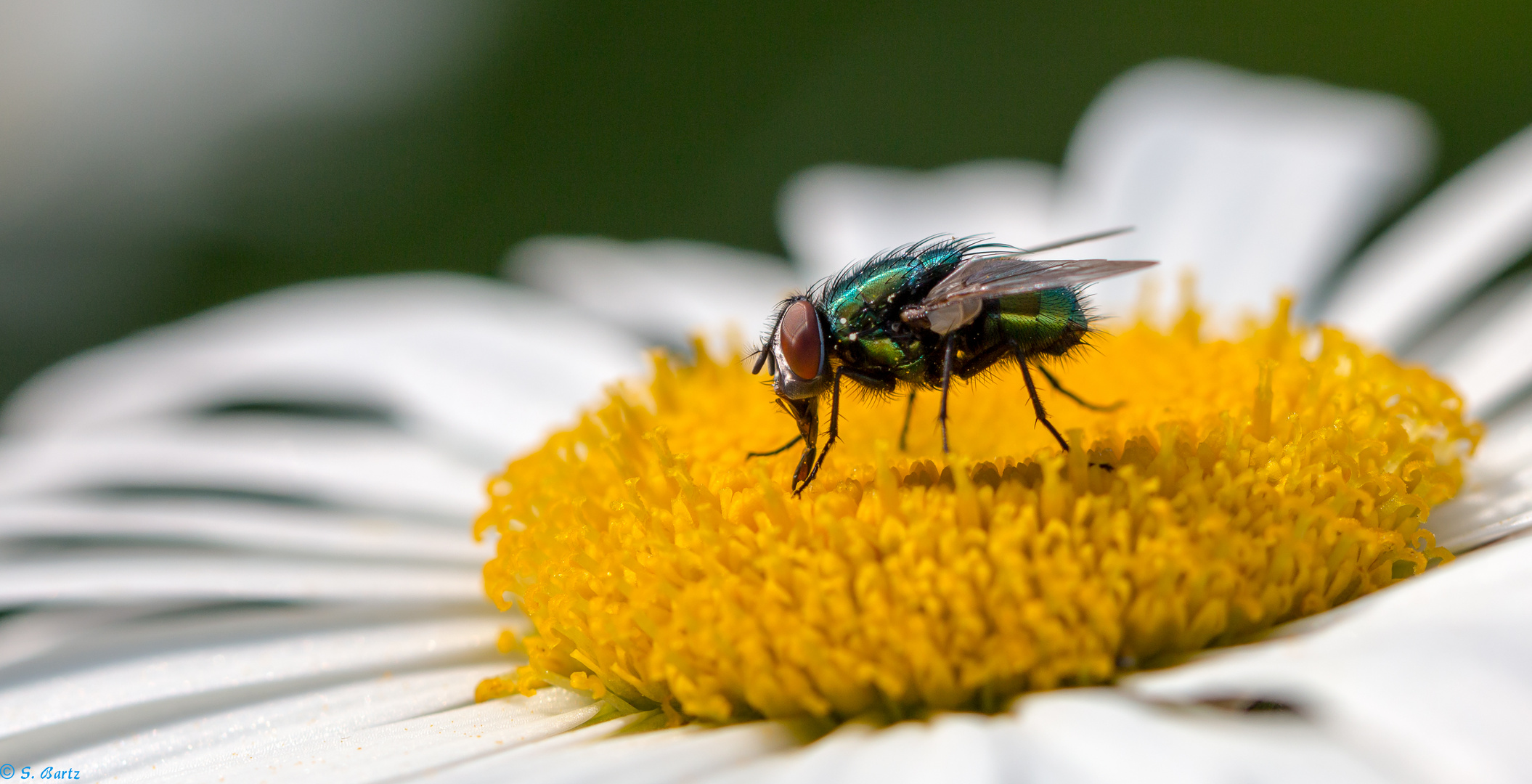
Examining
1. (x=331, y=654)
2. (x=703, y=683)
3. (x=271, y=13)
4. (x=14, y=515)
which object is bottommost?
(x=703, y=683)

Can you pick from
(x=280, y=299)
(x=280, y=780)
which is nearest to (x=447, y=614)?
(x=280, y=780)

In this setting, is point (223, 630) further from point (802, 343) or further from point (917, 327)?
point (917, 327)

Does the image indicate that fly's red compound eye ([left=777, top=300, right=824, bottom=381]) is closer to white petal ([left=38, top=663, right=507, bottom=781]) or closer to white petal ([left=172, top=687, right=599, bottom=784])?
white petal ([left=172, top=687, right=599, bottom=784])

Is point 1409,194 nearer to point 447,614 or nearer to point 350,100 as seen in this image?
point 447,614

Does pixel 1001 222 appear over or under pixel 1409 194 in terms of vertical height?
over

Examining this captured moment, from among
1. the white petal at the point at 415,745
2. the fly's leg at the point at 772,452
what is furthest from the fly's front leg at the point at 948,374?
the white petal at the point at 415,745

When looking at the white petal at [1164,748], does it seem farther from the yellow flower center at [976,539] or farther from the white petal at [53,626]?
the white petal at [53,626]

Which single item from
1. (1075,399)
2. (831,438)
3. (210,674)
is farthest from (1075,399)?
(210,674)
